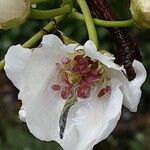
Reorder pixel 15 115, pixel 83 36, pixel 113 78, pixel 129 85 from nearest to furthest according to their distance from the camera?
1. pixel 129 85
2. pixel 113 78
3. pixel 83 36
4. pixel 15 115

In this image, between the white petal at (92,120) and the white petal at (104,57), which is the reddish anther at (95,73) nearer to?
the white petal at (92,120)

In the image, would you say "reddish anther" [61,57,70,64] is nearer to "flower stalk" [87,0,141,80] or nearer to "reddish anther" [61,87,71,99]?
"reddish anther" [61,87,71,99]

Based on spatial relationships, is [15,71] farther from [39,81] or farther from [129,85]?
[129,85]

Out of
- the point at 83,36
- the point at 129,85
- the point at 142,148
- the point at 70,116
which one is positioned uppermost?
the point at 129,85

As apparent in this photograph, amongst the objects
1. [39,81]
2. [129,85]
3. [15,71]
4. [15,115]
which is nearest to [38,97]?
[39,81]

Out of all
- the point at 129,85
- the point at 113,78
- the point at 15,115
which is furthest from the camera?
the point at 15,115
